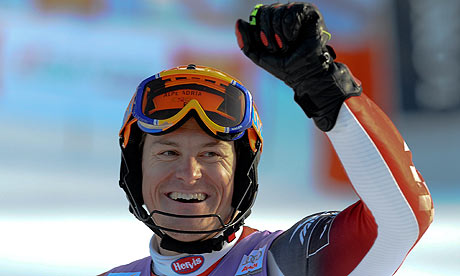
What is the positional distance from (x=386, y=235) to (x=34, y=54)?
27.0 feet

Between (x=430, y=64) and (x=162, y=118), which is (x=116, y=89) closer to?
(x=430, y=64)

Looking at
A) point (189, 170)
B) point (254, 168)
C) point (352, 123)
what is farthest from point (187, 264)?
point (352, 123)

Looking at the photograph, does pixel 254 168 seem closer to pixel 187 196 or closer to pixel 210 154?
pixel 210 154

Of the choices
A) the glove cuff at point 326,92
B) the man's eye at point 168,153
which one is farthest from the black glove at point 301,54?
the man's eye at point 168,153

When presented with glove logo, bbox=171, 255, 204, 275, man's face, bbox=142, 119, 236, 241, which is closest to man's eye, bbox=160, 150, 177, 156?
man's face, bbox=142, 119, 236, 241

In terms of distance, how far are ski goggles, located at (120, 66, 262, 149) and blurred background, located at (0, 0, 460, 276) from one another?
395cm

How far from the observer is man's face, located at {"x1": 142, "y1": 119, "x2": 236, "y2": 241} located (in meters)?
2.19

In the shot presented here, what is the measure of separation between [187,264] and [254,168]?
0.52 m

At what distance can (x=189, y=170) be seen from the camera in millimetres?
2178

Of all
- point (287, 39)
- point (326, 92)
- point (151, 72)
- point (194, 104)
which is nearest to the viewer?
point (287, 39)

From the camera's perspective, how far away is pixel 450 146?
7668mm

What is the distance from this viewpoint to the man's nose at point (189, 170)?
2.18 metres

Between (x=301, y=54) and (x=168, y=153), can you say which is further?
(x=168, y=153)

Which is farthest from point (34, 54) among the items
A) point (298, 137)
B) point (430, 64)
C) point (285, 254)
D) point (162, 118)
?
point (285, 254)
